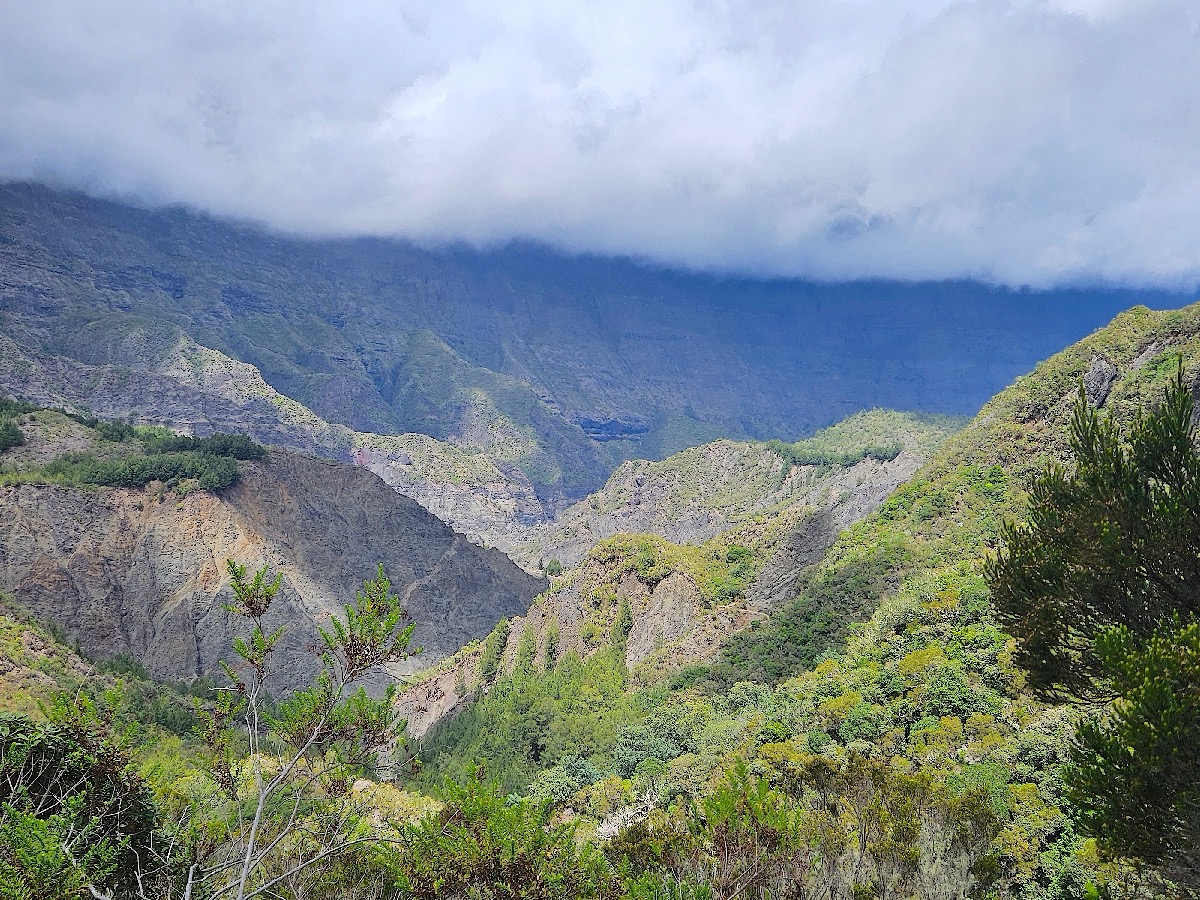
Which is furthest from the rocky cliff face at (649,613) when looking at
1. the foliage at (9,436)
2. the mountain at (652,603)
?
the foliage at (9,436)

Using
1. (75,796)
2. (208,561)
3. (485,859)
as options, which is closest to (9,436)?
(208,561)

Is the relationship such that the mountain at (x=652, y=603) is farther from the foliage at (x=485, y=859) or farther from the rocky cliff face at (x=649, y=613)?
the foliage at (x=485, y=859)

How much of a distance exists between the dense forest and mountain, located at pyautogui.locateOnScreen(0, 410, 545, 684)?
37.6 meters

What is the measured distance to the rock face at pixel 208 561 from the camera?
9062 centimetres

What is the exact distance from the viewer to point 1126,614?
16359mm

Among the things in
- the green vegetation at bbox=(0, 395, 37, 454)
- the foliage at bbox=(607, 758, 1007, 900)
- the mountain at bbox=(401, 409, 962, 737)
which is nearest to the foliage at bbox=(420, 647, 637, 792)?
the mountain at bbox=(401, 409, 962, 737)

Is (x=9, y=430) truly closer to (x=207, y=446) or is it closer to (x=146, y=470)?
(x=146, y=470)

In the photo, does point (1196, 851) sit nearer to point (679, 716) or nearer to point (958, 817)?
point (958, 817)

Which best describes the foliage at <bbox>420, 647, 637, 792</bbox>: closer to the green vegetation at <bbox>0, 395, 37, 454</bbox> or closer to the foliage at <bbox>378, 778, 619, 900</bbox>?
the foliage at <bbox>378, 778, 619, 900</bbox>

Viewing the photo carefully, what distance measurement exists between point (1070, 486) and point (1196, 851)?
8.65 metres

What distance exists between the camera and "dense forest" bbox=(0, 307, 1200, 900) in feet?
38.4

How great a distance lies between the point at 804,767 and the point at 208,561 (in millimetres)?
94072

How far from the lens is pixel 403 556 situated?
13562 centimetres

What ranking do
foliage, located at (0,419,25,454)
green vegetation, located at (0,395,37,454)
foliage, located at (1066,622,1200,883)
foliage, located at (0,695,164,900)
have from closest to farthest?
foliage, located at (0,695,164,900) → foliage, located at (1066,622,1200,883) → foliage, located at (0,419,25,454) → green vegetation, located at (0,395,37,454)
